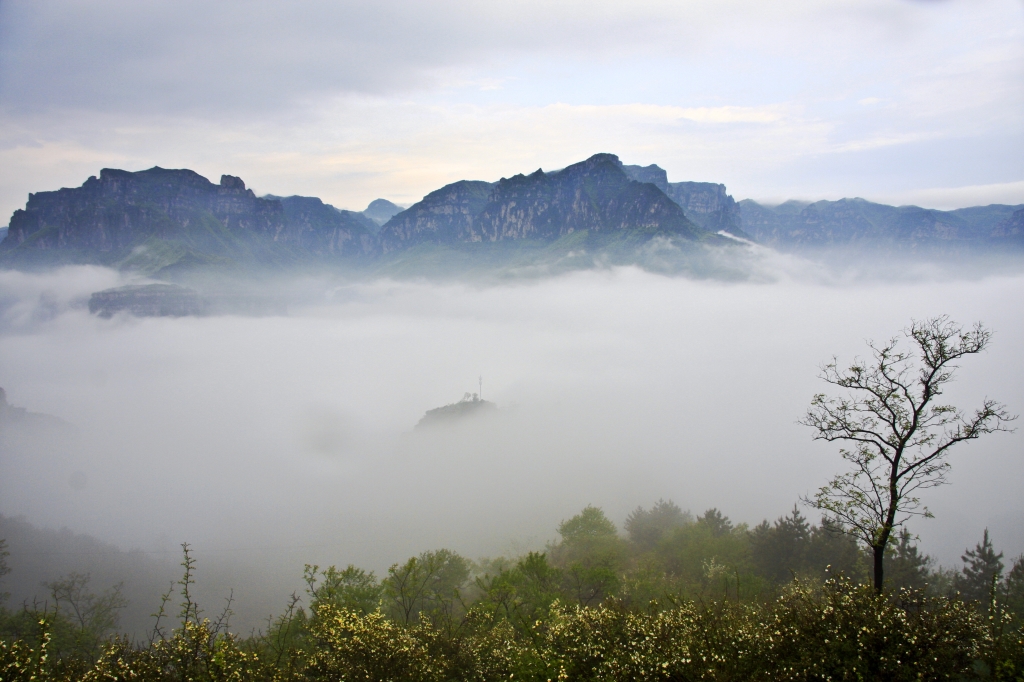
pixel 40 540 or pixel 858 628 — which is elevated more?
pixel 858 628

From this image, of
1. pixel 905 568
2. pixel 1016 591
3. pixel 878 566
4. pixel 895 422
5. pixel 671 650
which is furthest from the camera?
pixel 905 568

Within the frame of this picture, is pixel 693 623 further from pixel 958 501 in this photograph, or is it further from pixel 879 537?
pixel 958 501

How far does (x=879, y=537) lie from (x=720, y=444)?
179703mm

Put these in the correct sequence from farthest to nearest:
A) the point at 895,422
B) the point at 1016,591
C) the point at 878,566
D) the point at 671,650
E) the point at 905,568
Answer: the point at 905,568 < the point at 1016,591 < the point at 895,422 < the point at 878,566 < the point at 671,650

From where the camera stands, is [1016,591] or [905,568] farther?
[905,568]

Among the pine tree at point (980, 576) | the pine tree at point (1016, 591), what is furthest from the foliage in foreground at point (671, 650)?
the pine tree at point (980, 576)

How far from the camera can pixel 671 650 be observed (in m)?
13.9

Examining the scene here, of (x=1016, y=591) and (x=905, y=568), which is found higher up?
(x=905, y=568)

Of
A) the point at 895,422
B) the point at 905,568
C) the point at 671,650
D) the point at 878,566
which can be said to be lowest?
the point at 905,568

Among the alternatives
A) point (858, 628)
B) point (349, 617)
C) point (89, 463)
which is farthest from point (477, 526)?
point (89, 463)

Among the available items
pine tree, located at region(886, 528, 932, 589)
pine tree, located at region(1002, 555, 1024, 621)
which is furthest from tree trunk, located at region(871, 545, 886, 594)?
pine tree, located at region(886, 528, 932, 589)

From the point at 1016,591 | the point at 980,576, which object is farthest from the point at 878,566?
the point at 980,576

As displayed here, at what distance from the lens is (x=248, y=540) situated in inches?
4220

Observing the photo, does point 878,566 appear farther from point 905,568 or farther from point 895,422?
point 905,568
